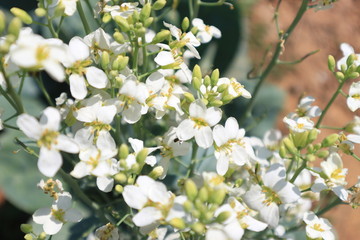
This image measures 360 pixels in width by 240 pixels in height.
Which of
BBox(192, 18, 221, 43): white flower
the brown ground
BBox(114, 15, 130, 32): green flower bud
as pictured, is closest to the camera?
BBox(114, 15, 130, 32): green flower bud

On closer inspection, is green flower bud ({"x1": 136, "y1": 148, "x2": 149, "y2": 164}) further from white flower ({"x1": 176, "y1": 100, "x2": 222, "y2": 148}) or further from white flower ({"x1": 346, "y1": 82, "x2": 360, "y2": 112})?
white flower ({"x1": 346, "y1": 82, "x2": 360, "y2": 112})

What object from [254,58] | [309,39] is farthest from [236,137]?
[309,39]

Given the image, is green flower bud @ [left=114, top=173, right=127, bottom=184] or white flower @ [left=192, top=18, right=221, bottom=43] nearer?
green flower bud @ [left=114, top=173, right=127, bottom=184]

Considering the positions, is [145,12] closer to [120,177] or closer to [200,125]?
[200,125]

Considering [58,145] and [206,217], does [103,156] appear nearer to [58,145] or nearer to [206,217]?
[58,145]

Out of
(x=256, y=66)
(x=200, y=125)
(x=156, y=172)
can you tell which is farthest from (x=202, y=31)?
(x=156, y=172)

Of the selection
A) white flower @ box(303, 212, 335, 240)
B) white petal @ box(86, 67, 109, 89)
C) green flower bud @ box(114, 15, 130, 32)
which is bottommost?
white flower @ box(303, 212, 335, 240)

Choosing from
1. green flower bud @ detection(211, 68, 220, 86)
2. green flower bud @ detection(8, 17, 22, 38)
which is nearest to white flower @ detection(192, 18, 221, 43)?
green flower bud @ detection(211, 68, 220, 86)
